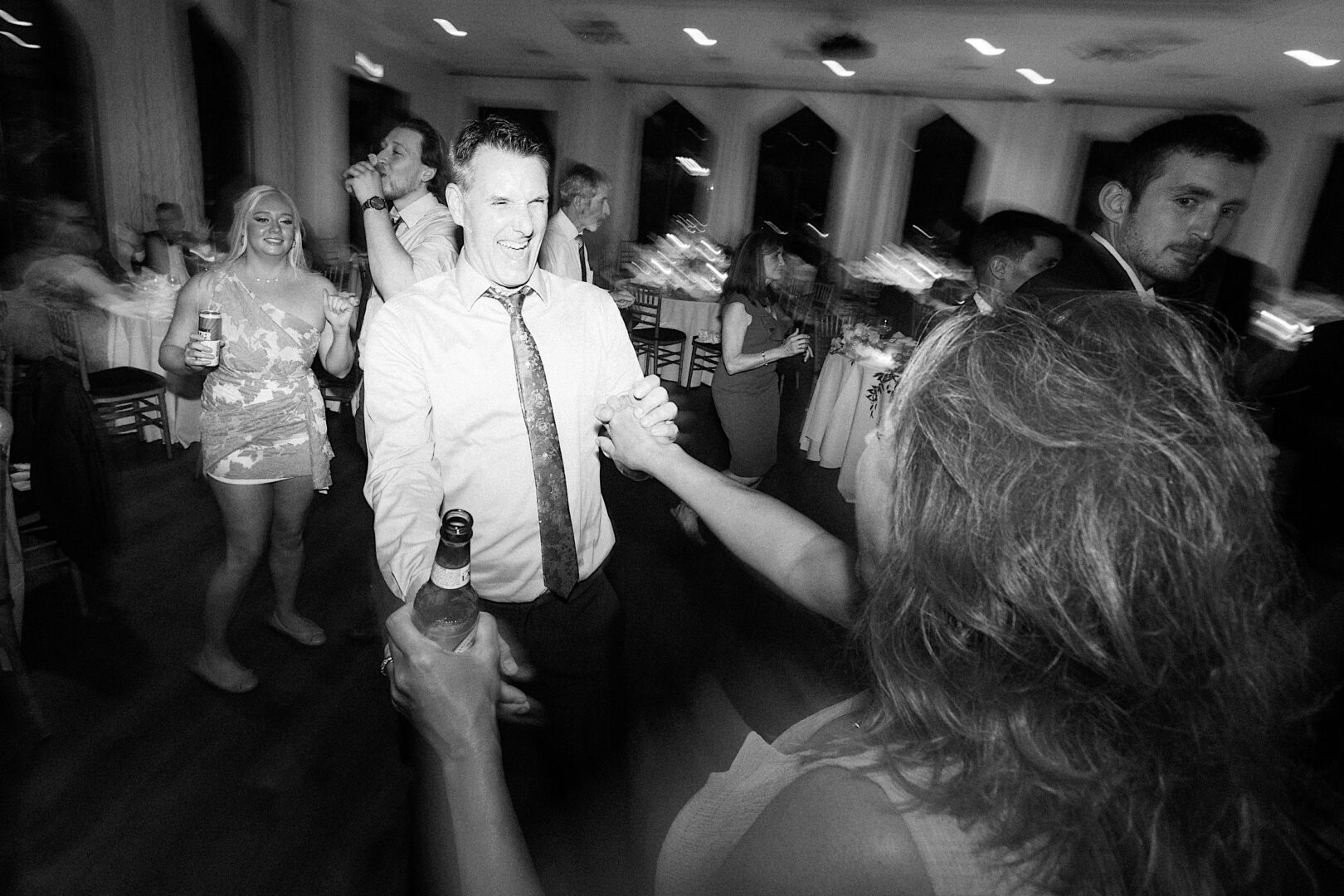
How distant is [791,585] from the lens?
1303 millimetres

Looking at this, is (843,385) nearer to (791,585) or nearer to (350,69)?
(791,585)

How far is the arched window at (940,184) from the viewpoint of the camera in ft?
34.6

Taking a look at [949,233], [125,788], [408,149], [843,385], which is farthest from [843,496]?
[949,233]

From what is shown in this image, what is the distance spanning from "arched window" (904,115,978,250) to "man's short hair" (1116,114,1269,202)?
949 centimetres

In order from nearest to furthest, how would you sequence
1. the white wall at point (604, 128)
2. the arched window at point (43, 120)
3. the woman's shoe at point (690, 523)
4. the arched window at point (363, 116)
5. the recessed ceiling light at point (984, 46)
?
the woman's shoe at point (690, 523) → the arched window at point (43, 120) → the white wall at point (604, 128) → the recessed ceiling light at point (984, 46) → the arched window at point (363, 116)

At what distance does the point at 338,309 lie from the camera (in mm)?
2359

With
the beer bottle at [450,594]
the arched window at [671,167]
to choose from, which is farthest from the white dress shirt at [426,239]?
the arched window at [671,167]

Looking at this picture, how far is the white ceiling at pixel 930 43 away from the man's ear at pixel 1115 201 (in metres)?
4.67

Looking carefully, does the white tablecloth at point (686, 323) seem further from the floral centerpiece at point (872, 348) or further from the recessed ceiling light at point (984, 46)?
the recessed ceiling light at point (984, 46)

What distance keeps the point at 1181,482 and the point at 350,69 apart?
10483mm

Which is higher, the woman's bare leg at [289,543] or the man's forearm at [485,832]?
the man's forearm at [485,832]

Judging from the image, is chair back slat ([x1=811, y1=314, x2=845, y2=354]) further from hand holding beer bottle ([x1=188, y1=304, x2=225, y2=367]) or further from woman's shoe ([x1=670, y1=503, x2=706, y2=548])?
hand holding beer bottle ([x1=188, y1=304, x2=225, y2=367])

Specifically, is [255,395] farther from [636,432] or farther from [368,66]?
[368,66]

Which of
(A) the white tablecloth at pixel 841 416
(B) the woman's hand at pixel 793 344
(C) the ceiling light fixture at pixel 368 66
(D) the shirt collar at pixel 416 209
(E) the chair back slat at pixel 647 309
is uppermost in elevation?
(C) the ceiling light fixture at pixel 368 66
